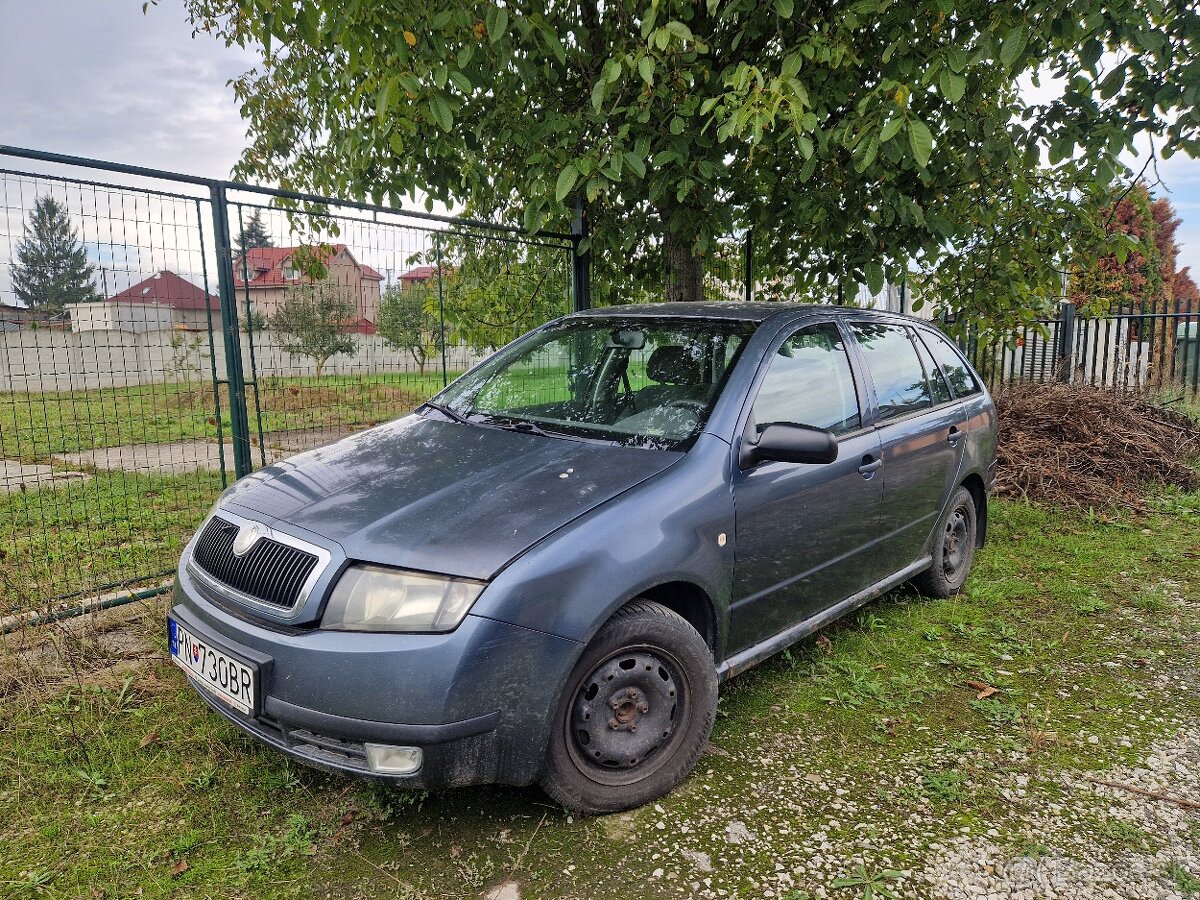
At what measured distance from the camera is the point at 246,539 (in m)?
2.37

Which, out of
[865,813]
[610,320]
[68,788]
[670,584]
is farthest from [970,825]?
[68,788]

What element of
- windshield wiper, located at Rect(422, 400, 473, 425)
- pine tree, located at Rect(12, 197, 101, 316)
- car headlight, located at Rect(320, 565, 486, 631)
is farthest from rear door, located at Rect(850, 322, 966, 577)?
pine tree, located at Rect(12, 197, 101, 316)

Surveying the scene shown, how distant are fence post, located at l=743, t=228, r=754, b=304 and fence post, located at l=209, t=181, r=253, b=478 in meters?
4.42

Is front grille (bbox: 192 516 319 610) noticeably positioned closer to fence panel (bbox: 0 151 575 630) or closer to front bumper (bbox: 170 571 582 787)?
front bumper (bbox: 170 571 582 787)

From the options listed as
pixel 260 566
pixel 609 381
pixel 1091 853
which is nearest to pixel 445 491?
pixel 260 566

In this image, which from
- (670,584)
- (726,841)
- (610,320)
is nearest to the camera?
(726,841)

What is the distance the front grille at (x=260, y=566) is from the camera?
2.17m

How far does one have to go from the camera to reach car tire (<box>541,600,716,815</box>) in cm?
223

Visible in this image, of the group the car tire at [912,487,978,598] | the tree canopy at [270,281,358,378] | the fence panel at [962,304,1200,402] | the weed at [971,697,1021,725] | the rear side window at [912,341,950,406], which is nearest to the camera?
the weed at [971,697,1021,725]

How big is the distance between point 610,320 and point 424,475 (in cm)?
142

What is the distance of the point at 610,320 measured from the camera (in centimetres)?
362

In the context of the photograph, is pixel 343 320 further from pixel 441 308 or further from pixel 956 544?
pixel 956 544

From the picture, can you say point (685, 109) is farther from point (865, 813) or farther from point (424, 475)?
point (865, 813)

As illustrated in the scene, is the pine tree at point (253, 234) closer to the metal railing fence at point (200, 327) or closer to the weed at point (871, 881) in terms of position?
the metal railing fence at point (200, 327)
